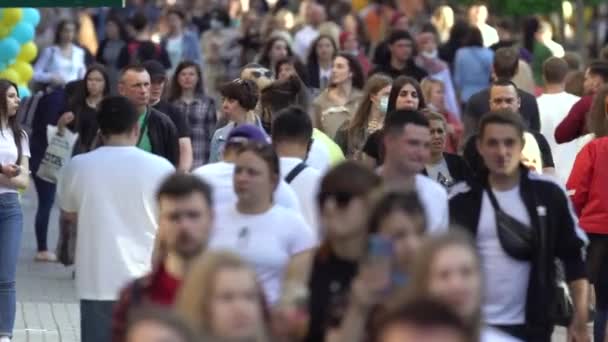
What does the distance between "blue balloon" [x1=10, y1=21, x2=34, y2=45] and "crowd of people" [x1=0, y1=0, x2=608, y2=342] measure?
0.58 meters

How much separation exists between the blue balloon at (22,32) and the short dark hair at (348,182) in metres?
11.5

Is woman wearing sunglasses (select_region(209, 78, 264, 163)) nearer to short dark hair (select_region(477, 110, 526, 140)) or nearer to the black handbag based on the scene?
short dark hair (select_region(477, 110, 526, 140))

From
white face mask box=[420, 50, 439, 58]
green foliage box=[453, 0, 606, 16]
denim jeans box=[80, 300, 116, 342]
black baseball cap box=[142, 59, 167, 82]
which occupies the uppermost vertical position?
green foliage box=[453, 0, 606, 16]

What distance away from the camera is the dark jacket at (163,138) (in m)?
13.5

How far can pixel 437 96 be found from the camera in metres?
18.6

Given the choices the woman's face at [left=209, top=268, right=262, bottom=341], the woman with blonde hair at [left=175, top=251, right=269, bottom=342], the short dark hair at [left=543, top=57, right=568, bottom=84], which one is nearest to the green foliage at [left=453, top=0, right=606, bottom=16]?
the short dark hair at [left=543, top=57, right=568, bottom=84]

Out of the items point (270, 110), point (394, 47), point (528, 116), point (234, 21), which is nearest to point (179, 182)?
point (270, 110)

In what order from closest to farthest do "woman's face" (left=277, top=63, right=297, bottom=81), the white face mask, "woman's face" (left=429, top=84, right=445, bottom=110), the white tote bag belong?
the white tote bag < "woman's face" (left=277, top=63, right=297, bottom=81) < "woman's face" (left=429, top=84, right=445, bottom=110) < the white face mask

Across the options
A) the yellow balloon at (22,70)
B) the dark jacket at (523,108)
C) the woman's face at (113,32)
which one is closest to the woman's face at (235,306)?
the dark jacket at (523,108)

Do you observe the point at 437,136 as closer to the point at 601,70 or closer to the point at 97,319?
the point at 97,319

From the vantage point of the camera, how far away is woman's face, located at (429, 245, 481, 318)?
6.52m

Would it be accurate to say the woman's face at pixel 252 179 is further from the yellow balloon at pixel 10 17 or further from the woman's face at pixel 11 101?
the yellow balloon at pixel 10 17

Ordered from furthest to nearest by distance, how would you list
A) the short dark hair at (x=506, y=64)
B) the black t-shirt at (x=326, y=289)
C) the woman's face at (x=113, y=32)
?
1. the woman's face at (x=113, y=32)
2. the short dark hair at (x=506, y=64)
3. the black t-shirt at (x=326, y=289)

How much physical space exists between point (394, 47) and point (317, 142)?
8.21m
